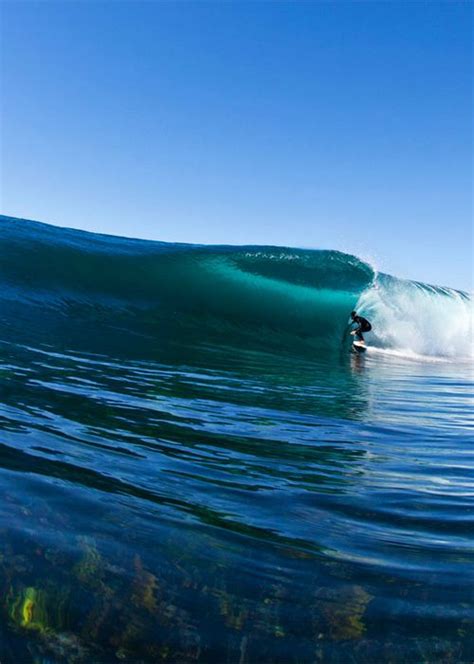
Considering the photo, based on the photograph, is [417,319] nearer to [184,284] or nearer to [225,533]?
[184,284]

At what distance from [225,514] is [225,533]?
0.21m

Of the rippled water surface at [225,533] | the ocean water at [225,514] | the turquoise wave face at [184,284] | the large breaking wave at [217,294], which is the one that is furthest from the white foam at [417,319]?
the rippled water surface at [225,533]

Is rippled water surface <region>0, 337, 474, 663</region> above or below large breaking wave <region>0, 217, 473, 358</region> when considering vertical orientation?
below

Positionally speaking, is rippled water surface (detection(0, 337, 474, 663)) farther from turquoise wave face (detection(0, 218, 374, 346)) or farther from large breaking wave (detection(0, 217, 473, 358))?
turquoise wave face (detection(0, 218, 374, 346))

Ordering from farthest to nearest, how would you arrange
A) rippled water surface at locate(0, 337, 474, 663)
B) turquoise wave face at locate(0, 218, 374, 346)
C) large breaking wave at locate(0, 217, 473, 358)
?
turquoise wave face at locate(0, 218, 374, 346), large breaking wave at locate(0, 217, 473, 358), rippled water surface at locate(0, 337, 474, 663)

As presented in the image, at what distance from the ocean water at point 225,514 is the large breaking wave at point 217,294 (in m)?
5.44

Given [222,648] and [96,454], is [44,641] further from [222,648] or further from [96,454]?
[96,454]

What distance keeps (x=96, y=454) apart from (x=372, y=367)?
852 centimetres

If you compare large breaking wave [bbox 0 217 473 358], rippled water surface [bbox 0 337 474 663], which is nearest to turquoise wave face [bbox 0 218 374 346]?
large breaking wave [bbox 0 217 473 358]

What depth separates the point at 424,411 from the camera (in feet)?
18.4

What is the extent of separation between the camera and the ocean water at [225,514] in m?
1.62

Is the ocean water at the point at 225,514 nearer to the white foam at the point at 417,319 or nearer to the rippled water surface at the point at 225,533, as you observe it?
the rippled water surface at the point at 225,533

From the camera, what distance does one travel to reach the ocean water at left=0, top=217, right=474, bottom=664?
1620 millimetres

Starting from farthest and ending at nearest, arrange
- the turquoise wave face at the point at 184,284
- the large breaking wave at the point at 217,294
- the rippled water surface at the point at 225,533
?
the turquoise wave face at the point at 184,284 → the large breaking wave at the point at 217,294 → the rippled water surface at the point at 225,533
